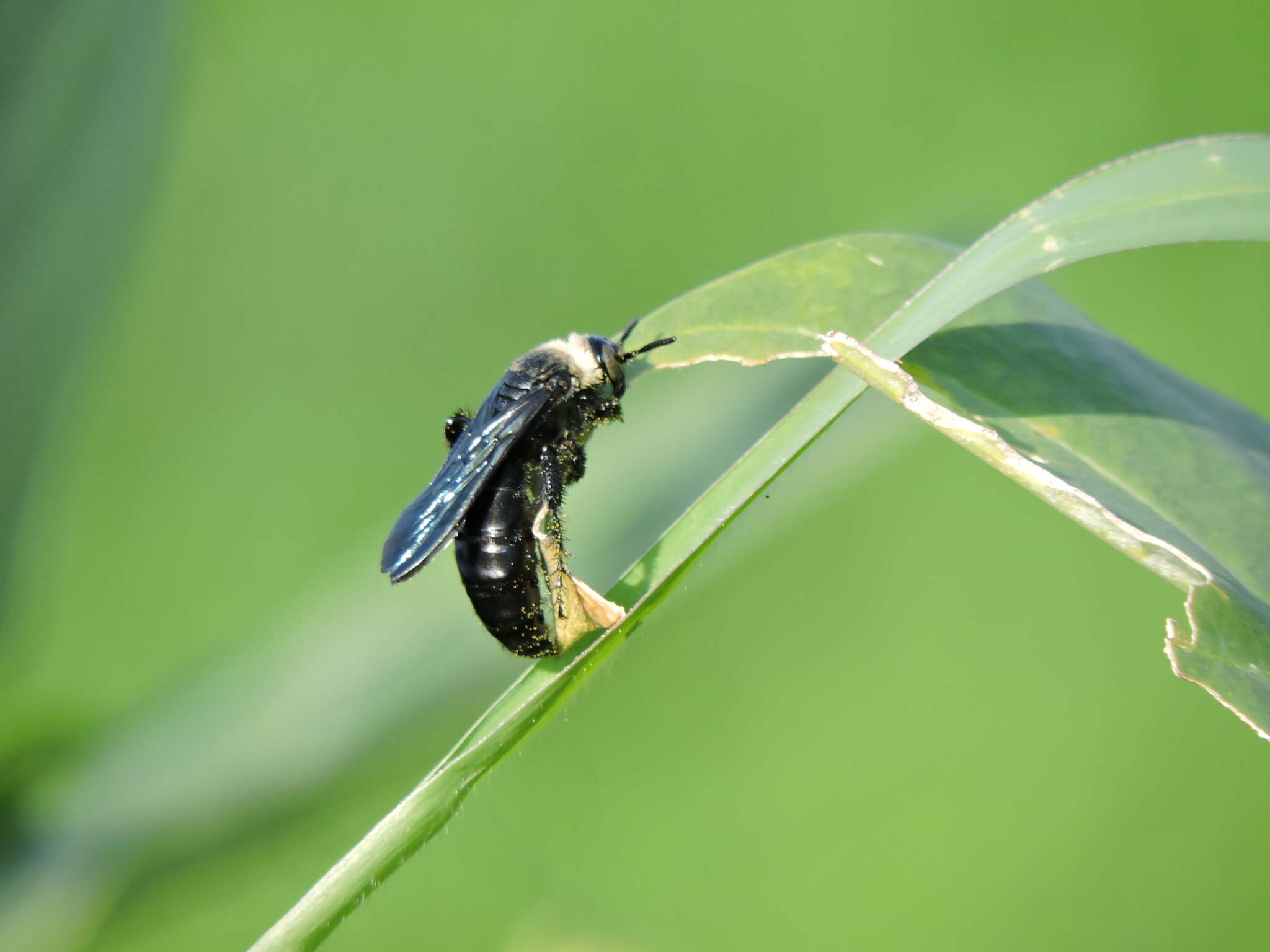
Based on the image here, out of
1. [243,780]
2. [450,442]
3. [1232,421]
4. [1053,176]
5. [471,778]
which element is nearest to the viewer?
[471,778]

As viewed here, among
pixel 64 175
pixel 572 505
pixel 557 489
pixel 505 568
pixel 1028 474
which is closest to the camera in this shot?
pixel 1028 474

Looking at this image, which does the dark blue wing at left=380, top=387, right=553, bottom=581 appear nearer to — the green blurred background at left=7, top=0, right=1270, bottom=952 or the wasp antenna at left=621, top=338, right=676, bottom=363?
the wasp antenna at left=621, top=338, right=676, bottom=363

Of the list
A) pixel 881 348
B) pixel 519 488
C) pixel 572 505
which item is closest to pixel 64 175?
pixel 572 505

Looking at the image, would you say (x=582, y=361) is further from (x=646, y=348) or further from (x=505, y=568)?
(x=505, y=568)

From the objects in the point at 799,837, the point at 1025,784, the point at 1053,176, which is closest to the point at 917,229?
the point at 1053,176

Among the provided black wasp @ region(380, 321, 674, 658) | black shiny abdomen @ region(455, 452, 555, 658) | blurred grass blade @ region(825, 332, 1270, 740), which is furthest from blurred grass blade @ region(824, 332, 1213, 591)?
black shiny abdomen @ region(455, 452, 555, 658)

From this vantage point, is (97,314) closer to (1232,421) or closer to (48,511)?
(48,511)
